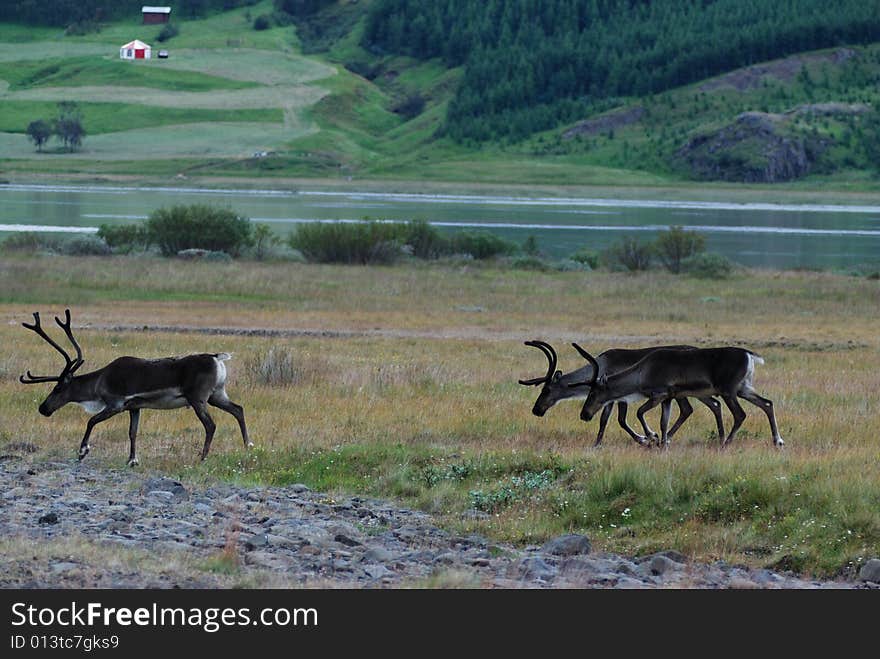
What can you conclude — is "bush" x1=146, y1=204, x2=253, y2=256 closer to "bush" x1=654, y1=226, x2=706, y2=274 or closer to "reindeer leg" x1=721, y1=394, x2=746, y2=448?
"bush" x1=654, y1=226, x2=706, y2=274

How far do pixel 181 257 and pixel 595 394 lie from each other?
45434mm

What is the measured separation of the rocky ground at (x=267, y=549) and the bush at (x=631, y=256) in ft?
161

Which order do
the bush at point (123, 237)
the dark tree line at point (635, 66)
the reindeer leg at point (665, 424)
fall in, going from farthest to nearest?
1. the dark tree line at point (635, 66)
2. the bush at point (123, 237)
3. the reindeer leg at point (665, 424)

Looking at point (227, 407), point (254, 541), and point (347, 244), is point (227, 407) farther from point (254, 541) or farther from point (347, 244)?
point (347, 244)

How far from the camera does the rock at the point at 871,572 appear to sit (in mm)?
10289

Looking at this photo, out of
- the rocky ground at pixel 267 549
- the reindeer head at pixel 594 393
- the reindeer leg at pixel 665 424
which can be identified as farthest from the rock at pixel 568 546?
the reindeer head at pixel 594 393

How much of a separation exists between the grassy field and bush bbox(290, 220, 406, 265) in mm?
16528

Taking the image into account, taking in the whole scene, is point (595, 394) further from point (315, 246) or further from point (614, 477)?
point (315, 246)

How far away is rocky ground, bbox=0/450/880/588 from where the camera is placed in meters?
9.55

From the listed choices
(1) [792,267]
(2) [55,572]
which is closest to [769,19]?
(1) [792,267]

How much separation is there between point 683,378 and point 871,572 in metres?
5.21

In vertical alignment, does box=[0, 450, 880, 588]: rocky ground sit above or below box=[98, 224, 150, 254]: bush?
above

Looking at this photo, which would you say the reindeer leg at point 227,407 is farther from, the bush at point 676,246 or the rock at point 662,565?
the bush at point 676,246

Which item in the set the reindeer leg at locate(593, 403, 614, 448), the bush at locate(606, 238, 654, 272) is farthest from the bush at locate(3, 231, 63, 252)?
the reindeer leg at locate(593, 403, 614, 448)
